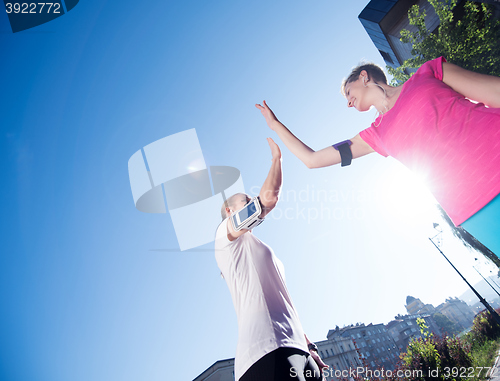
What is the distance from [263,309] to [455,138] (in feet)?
5.33

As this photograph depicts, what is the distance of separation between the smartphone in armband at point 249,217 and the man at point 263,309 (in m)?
0.06

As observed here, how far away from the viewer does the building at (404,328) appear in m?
66.8

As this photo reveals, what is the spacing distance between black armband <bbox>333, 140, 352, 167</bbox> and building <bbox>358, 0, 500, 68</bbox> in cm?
2037

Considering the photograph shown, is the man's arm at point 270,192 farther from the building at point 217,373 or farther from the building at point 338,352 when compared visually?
the building at point 338,352

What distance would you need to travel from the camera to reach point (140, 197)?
162 inches

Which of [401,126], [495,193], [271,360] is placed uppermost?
[401,126]

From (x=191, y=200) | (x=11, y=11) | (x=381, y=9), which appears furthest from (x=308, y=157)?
(x=381, y=9)

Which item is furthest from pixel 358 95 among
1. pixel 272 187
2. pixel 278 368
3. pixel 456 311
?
pixel 456 311

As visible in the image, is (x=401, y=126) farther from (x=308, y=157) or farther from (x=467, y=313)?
(x=467, y=313)

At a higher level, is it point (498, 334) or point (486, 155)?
point (486, 155)

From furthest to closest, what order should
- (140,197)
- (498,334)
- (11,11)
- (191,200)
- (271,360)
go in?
(498,334) → (11,11) → (191,200) → (140,197) → (271,360)

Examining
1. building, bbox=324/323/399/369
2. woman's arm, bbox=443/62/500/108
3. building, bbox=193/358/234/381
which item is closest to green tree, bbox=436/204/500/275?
woman's arm, bbox=443/62/500/108

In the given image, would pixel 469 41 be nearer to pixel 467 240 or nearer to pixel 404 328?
pixel 467 240

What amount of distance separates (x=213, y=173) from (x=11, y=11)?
Answer: 22.0ft
